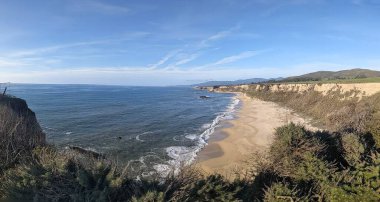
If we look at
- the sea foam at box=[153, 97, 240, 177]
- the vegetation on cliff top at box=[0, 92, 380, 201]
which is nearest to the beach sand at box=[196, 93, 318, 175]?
the sea foam at box=[153, 97, 240, 177]

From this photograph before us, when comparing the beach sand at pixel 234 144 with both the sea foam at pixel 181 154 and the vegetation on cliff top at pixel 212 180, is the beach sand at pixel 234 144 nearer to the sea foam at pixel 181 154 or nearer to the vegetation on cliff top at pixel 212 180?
the sea foam at pixel 181 154

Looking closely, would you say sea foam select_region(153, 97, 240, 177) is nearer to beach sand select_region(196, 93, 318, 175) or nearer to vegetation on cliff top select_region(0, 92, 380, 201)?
beach sand select_region(196, 93, 318, 175)

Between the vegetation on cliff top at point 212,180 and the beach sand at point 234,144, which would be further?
the beach sand at point 234,144

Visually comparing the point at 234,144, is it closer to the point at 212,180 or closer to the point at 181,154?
the point at 181,154

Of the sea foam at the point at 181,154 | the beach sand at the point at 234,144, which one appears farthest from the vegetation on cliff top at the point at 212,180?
the sea foam at the point at 181,154

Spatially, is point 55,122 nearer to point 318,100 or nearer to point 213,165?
point 213,165

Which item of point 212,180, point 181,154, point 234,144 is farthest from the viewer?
point 234,144

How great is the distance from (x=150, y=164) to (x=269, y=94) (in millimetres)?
72888

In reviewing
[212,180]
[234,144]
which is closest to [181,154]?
[234,144]

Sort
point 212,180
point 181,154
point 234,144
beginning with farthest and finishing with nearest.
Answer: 1. point 234,144
2. point 181,154
3. point 212,180

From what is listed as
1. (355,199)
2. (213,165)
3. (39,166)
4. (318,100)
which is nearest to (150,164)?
(213,165)

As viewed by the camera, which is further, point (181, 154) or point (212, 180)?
point (181, 154)

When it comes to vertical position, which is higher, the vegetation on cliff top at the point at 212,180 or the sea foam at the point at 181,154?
the vegetation on cliff top at the point at 212,180

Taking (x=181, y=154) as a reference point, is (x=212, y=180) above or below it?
above
